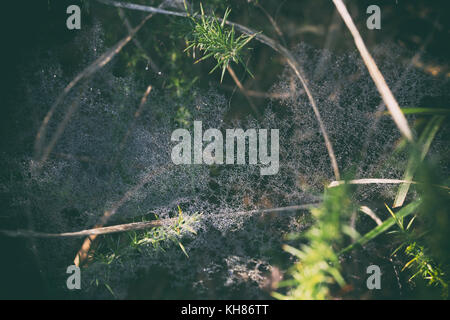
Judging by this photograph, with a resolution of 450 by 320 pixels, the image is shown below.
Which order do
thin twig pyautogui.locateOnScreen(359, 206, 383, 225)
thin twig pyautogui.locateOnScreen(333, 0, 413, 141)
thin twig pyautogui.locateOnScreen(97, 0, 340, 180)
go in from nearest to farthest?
thin twig pyautogui.locateOnScreen(333, 0, 413, 141) < thin twig pyautogui.locateOnScreen(359, 206, 383, 225) < thin twig pyautogui.locateOnScreen(97, 0, 340, 180)

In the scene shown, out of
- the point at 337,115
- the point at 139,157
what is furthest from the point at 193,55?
the point at 337,115

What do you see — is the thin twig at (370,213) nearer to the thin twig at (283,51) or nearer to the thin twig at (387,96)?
the thin twig at (283,51)

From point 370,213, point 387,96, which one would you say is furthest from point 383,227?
point 387,96

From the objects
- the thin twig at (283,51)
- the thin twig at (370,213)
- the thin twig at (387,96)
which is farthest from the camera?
the thin twig at (283,51)

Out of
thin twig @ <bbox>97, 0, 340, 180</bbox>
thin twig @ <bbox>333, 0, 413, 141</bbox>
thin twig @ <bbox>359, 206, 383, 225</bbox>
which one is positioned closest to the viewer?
thin twig @ <bbox>333, 0, 413, 141</bbox>

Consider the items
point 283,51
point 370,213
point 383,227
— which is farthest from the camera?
point 283,51

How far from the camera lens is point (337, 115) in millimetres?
1226

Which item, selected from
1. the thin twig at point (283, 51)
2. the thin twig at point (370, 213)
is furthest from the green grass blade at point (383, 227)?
the thin twig at point (283, 51)

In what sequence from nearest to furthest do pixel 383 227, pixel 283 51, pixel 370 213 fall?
pixel 383 227
pixel 370 213
pixel 283 51

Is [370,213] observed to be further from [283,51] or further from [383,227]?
[283,51]

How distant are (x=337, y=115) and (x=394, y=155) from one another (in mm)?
301

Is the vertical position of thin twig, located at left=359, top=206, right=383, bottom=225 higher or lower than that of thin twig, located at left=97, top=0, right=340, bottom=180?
lower

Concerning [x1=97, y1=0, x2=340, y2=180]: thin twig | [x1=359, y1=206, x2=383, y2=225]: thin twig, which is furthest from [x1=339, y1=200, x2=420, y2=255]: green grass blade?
[x1=97, y1=0, x2=340, y2=180]: thin twig

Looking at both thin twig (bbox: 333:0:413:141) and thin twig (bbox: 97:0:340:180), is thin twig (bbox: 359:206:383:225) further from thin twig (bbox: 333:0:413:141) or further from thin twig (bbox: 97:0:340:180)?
thin twig (bbox: 333:0:413:141)
